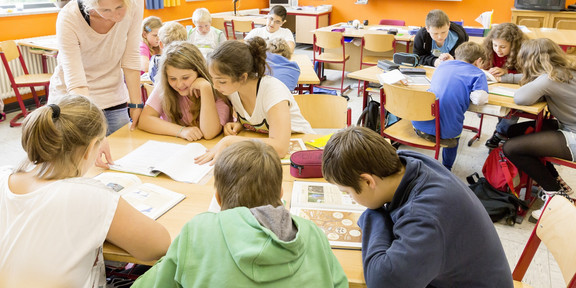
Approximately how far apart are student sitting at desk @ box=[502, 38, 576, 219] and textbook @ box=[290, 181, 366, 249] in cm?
164

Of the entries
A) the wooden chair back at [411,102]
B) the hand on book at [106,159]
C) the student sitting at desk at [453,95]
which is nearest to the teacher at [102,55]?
the hand on book at [106,159]

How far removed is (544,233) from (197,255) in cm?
106

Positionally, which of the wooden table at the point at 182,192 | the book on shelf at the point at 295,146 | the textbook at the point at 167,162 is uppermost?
the book on shelf at the point at 295,146

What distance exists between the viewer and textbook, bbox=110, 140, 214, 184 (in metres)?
1.62

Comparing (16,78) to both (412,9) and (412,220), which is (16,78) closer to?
(412,220)

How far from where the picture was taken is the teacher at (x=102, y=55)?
6.31ft

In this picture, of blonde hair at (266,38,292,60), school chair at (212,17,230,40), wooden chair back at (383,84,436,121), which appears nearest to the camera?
wooden chair back at (383,84,436,121)

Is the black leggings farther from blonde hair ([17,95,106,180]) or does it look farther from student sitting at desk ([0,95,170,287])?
blonde hair ([17,95,106,180])

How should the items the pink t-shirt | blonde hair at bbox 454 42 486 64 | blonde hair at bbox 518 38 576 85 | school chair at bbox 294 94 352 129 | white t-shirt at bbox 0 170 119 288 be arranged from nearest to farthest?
white t-shirt at bbox 0 170 119 288, the pink t-shirt, school chair at bbox 294 94 352 129, blonde hair at bbox 518 38 576 85, blonde hair at bbox 454 42 486 64

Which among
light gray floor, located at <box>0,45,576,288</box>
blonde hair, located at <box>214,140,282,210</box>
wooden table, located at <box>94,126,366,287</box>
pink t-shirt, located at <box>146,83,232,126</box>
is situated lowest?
light gray floor, located at <box>0,45,576,288</box>

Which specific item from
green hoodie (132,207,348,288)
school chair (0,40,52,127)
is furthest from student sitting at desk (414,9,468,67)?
school chair (0,40,52,127)

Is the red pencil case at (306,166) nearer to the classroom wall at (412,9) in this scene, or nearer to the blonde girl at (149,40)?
the blonde girl at (149,40)

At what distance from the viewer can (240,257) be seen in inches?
33.1

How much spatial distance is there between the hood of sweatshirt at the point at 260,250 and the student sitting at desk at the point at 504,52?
2.70 metres
